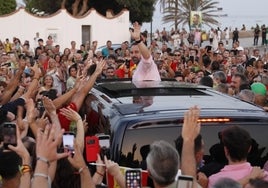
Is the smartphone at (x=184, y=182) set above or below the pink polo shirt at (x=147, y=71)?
below

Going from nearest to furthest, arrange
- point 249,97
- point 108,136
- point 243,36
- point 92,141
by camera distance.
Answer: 1. point 92,141
2. point 108,136
3. point 249,97
4. point 243,36

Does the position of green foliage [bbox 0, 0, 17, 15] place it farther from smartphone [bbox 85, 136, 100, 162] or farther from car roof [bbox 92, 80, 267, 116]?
smartphone [bbox 85, 136, 100, 162]

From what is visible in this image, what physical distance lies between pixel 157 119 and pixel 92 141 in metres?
0.66

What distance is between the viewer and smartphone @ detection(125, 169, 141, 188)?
384 cm

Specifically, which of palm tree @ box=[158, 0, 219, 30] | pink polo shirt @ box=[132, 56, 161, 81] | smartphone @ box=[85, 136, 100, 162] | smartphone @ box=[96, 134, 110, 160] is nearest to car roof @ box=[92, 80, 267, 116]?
smartphone @ box=[96, 134, 110, 160]

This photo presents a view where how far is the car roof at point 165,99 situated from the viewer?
5.26 metres

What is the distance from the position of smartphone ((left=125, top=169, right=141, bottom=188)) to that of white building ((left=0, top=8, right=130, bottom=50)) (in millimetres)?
35220

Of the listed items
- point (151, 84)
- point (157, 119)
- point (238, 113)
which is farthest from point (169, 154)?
point (151, 84)

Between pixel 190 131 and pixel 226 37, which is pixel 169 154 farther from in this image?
pixel 226 37

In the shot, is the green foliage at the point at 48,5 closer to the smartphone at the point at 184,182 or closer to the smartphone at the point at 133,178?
the smartphone at the point at 133,178

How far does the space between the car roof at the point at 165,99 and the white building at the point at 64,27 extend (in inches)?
1289

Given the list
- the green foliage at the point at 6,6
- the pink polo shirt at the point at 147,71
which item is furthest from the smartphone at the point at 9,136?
the green foliage at the point at 6,6

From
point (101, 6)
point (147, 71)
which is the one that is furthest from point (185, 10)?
point (147, 71)

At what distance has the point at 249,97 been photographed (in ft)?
25.1
